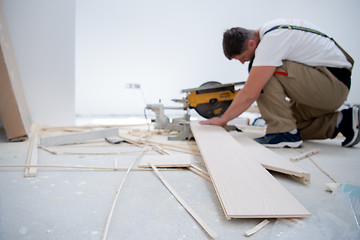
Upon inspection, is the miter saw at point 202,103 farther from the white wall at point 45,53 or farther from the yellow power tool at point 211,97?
the white wall at point 45,53

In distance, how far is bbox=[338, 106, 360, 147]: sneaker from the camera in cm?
173

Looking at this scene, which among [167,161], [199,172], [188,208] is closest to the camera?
[188,208]

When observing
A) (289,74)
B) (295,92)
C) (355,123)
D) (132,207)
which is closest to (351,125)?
(355,123)

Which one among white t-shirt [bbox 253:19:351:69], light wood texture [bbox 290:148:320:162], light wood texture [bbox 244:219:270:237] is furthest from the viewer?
white t-shirt [bbox 253:19:351:69]

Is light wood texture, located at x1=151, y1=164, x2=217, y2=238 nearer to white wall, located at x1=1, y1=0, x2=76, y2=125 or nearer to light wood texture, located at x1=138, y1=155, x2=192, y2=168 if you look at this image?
light wood texture, located at x1=138, y1=155, x2=192, y2=168

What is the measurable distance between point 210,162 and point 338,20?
13.5 feet

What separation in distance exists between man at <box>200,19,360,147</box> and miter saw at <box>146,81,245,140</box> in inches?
19.4

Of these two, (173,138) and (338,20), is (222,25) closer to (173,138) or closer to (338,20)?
(338,20)

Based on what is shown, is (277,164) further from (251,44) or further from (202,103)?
(202,103)

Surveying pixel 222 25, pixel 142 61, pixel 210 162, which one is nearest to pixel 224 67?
pixel 222 25

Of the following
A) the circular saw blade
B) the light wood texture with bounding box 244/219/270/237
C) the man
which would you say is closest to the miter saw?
the circular saw blade

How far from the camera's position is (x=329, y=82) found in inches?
65.1

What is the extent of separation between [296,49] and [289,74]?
186 millimetres

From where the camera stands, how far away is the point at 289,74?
1.65 metres
